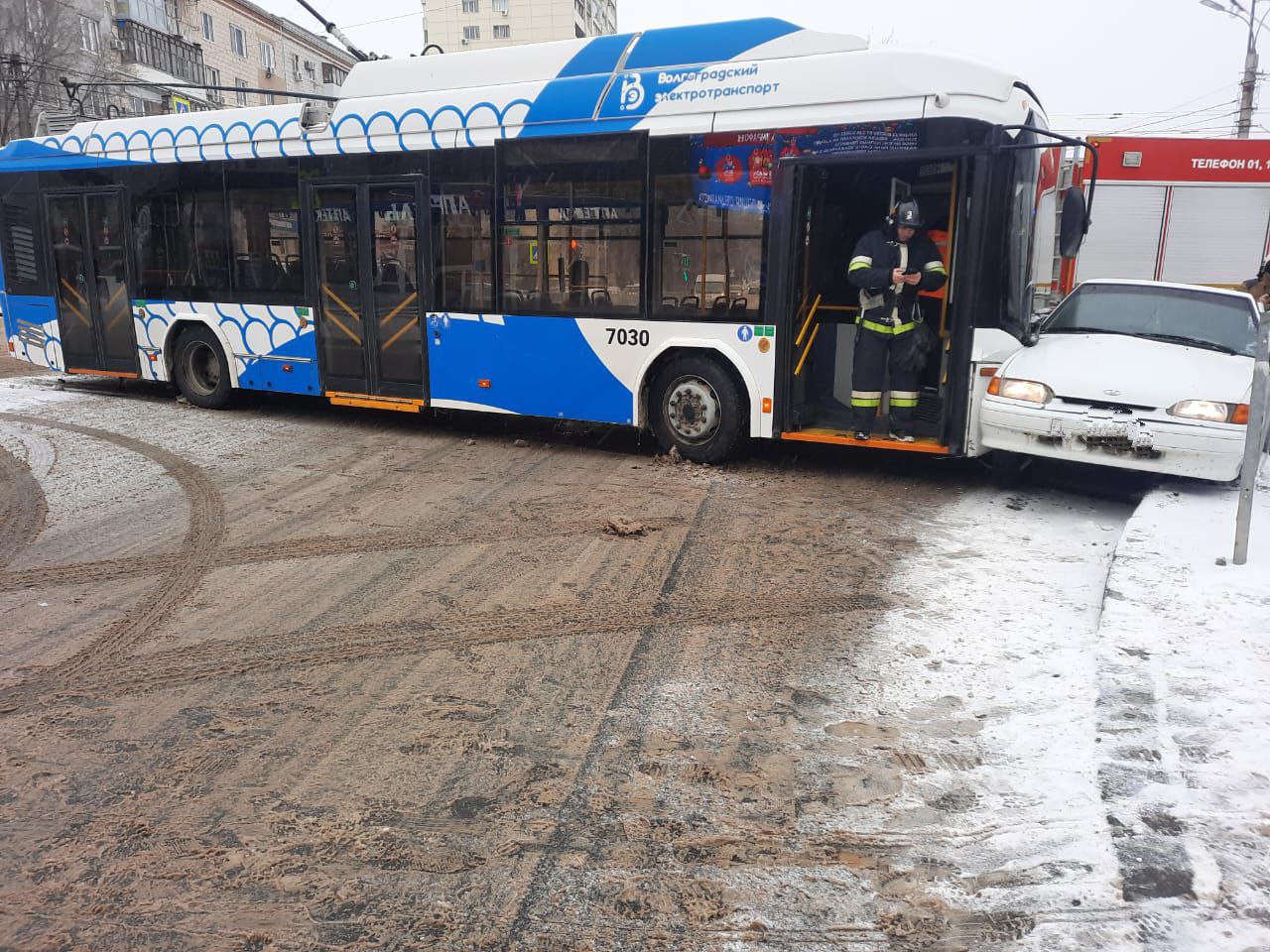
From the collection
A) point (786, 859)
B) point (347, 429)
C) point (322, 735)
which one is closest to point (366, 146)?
point (347, 429)

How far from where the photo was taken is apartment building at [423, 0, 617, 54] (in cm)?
6988

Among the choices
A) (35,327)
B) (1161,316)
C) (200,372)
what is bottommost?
(200,372)

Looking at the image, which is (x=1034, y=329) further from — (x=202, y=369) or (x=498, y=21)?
(x=498, y=21)

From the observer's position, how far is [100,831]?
306 centimetres

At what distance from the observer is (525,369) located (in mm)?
8969

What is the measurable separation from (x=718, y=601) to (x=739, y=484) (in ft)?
8.88

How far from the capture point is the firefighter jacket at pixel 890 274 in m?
7.41

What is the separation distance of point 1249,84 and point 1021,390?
25.8m

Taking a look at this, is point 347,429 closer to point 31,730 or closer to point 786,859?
point 31,730

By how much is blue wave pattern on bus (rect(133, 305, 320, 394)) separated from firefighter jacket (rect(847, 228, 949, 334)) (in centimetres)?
610

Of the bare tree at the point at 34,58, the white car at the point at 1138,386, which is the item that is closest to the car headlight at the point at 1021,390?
the white car at the point at 1138,386

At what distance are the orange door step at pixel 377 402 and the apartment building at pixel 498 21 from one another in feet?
216

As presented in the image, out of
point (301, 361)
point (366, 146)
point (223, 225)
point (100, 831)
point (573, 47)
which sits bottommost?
point (100, 831)

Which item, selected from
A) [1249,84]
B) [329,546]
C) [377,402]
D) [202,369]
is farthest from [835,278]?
[1249,84]
